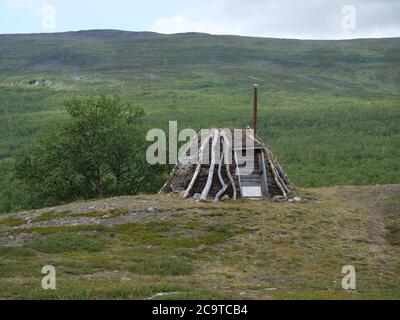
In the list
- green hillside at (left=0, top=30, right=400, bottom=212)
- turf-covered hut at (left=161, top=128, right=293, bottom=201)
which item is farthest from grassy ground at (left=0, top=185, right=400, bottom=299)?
green hillside at (left=0, top=30, right=400, bottom=212)

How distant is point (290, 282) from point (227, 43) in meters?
182

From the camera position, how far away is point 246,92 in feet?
392

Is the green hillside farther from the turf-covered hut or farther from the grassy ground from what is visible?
the grassy ground

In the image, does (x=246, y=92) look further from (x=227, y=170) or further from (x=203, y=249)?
(x=203, y=249)

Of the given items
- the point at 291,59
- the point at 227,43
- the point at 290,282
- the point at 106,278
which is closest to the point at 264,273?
the point at 290,282

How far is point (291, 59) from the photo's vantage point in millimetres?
172375

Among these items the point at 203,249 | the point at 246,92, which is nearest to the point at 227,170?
the point at 203,249

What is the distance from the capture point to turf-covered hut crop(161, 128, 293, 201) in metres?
28.3

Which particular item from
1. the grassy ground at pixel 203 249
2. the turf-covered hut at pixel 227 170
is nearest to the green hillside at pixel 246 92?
the turf-covered hut at pixel 227 170

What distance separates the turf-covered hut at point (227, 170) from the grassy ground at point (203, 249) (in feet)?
4.29

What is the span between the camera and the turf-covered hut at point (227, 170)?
1114 inches

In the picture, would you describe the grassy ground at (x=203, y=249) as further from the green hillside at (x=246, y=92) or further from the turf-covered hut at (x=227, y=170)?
the green hillside at (x=246, y=92)

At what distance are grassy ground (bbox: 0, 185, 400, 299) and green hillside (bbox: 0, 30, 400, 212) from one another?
18.8m
